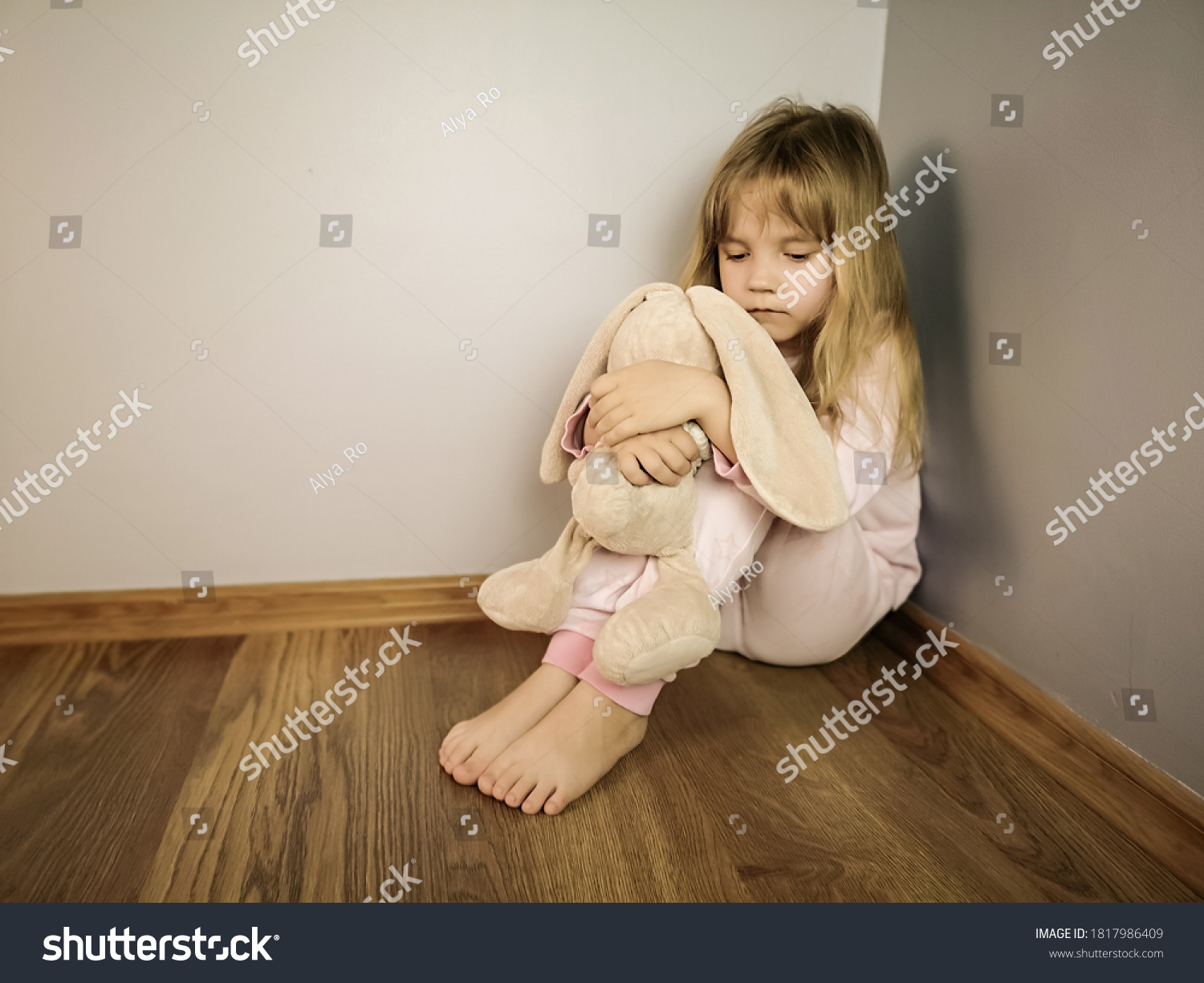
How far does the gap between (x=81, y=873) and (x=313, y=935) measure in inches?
8.7

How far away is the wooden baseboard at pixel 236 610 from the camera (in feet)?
3.71

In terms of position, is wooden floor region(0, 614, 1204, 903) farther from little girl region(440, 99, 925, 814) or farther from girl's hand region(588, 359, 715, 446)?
girl's hand region(588, 359, 715, 446)

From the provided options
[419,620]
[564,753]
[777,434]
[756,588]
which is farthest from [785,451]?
[419,620]

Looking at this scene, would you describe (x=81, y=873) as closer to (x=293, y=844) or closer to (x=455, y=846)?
(x=293, y=844)

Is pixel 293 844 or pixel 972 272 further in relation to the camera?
pixel 972 272

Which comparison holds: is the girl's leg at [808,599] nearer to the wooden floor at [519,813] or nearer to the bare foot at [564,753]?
the wooden floor at [519,813]

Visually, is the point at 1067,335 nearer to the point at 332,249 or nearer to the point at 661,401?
the point at 661,401

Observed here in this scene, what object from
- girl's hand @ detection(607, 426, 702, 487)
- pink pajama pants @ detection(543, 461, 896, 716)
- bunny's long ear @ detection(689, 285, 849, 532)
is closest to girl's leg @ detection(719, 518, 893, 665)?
pink pajama pants @ detection(543, 461, 896, 716)

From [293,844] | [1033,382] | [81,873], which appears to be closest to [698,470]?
[1033,382]

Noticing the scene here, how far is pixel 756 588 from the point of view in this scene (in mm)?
1023

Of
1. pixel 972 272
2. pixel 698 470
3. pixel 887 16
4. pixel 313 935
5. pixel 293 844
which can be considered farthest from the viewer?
pixel 887 16

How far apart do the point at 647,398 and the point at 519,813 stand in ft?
1.33

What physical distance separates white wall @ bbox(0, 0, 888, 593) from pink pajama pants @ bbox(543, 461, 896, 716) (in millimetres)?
335

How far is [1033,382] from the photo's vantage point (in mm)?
901
